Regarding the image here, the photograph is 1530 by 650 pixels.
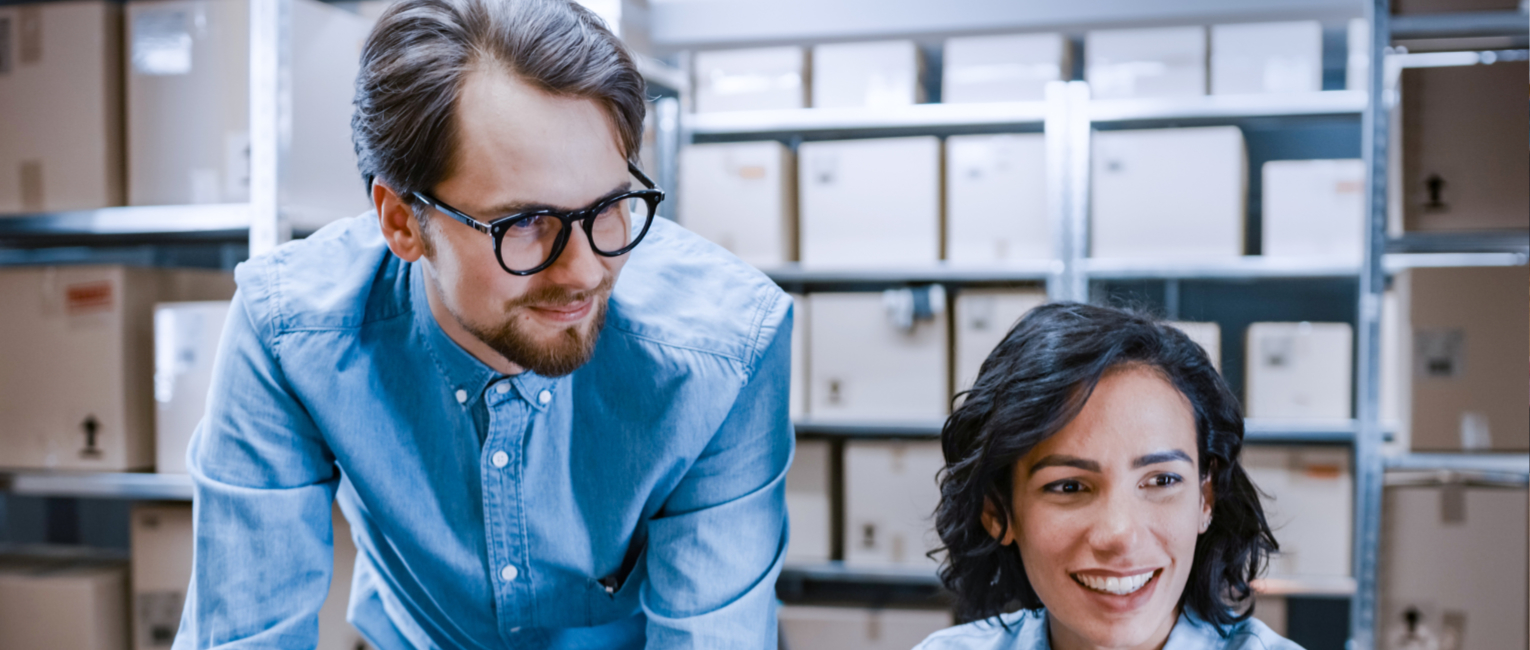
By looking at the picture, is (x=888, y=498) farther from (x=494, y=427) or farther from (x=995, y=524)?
(x=494, y=427)

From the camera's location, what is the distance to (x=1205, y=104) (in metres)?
2.37

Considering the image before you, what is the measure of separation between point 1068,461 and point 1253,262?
1734mm

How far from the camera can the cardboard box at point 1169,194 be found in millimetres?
2334

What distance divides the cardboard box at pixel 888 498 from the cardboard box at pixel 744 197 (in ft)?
1.92

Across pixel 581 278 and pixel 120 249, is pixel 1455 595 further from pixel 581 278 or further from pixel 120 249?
pixel 120 249

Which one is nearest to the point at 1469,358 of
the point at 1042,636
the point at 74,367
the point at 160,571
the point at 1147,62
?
the point at 1147,62

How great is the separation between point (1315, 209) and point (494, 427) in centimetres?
217

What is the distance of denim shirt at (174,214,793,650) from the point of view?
846 mm

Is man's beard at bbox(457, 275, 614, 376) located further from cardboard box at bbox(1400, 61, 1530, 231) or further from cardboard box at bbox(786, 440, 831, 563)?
cardboard box at bbox(786, 440, 831, 563)

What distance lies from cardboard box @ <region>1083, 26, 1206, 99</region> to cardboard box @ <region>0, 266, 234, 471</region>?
2.17 metres

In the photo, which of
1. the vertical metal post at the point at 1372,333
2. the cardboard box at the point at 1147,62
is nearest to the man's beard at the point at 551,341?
the vertical metal post at the point at 1372,333

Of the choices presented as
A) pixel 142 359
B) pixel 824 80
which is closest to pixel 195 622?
pixel 142 359

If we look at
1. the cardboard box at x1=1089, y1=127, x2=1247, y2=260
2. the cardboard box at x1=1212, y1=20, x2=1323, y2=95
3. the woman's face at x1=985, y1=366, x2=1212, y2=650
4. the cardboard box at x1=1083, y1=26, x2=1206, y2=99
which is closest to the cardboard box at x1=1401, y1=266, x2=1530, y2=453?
the cardboard box at x1=1089, y1=127, x2=1247, y2=260

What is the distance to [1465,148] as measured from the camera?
1818mm
